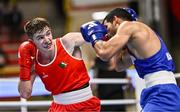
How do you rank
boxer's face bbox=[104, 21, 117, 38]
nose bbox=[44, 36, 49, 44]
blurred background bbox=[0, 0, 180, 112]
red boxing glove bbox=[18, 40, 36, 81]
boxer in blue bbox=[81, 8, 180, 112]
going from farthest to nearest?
blurred background bbox=[0, 0, 180, 112]
red boxing glove bbox=[18, 40, 36, 81]
nose bbox=[44, 36, 49, 44]
boxer's face bbox=[104, 21, 117, 38]
boxer in blue bbox=[81, 8, 180, 112]

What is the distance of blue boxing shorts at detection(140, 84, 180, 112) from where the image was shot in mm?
3016

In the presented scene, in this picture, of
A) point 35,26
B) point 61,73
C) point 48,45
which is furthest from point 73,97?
point 35,26

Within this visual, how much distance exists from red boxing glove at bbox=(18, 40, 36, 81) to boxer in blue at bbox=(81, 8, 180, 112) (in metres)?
0.53

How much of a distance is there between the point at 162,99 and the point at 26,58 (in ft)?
3.39

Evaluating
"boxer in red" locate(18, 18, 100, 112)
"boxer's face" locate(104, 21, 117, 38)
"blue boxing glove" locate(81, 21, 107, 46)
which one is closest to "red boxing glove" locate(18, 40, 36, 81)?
"boxer in red" locate(18, 18, 100, 112)

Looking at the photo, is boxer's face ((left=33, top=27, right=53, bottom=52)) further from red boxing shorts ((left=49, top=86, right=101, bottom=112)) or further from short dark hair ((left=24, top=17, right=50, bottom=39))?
red boxing shorts ((left=49, top=86, right=101, bottom=112))

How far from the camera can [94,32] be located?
312cm

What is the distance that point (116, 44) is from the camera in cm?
300

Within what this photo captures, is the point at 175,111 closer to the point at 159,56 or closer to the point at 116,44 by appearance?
the point at 159,56

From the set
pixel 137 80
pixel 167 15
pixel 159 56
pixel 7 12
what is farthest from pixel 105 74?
pixel 7 12

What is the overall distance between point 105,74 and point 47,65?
1695mm

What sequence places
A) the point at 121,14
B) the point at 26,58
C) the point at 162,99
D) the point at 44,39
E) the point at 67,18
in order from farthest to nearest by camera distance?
1. the point at 67,18
2. the point at 26,58
3. the point at 44,39
4. the point at 121,14
5. the point at 162,99

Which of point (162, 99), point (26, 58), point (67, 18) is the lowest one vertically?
point (67, 18)

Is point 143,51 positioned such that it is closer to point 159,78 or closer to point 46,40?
point 159,78
